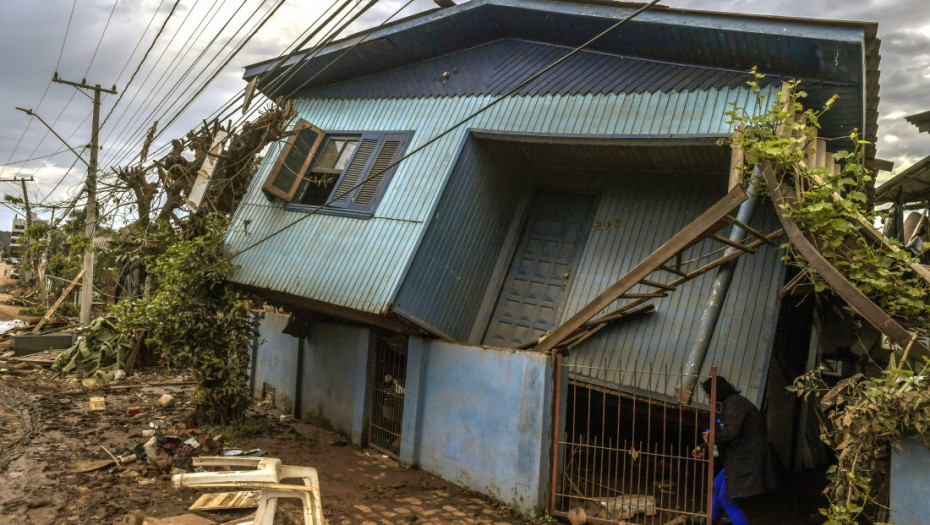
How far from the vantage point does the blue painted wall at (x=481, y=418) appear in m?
7.56

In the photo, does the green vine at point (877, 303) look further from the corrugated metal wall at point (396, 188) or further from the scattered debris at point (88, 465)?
the scattered debris at point (88, 465)

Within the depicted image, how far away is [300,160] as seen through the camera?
11.9 metres

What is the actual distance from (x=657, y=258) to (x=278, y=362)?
9.64m

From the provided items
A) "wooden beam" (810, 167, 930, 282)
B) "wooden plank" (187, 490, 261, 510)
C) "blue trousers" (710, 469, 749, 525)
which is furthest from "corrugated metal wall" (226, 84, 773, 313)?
"blue trousers" (710, 469, 749, 525)

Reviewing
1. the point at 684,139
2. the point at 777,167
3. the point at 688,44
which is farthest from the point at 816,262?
the point at 688,44

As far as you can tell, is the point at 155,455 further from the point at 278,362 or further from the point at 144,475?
the point at 278,362

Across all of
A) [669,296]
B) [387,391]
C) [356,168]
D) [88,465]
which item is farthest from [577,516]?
[88,465]

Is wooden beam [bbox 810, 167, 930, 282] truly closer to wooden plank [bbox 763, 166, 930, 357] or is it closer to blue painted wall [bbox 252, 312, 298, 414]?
wooden plank [bbox 763, 166, 930, 357]

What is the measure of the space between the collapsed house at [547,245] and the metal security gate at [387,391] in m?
0.04

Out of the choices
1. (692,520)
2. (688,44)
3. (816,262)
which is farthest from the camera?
(688,44)

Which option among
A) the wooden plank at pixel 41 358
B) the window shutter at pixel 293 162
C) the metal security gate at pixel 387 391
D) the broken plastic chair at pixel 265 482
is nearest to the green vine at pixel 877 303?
the broken plastic chair at pixel 265 482

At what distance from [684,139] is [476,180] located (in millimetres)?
3281

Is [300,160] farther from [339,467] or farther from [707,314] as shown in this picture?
[707,314]

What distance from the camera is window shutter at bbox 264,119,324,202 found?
11664 mm
